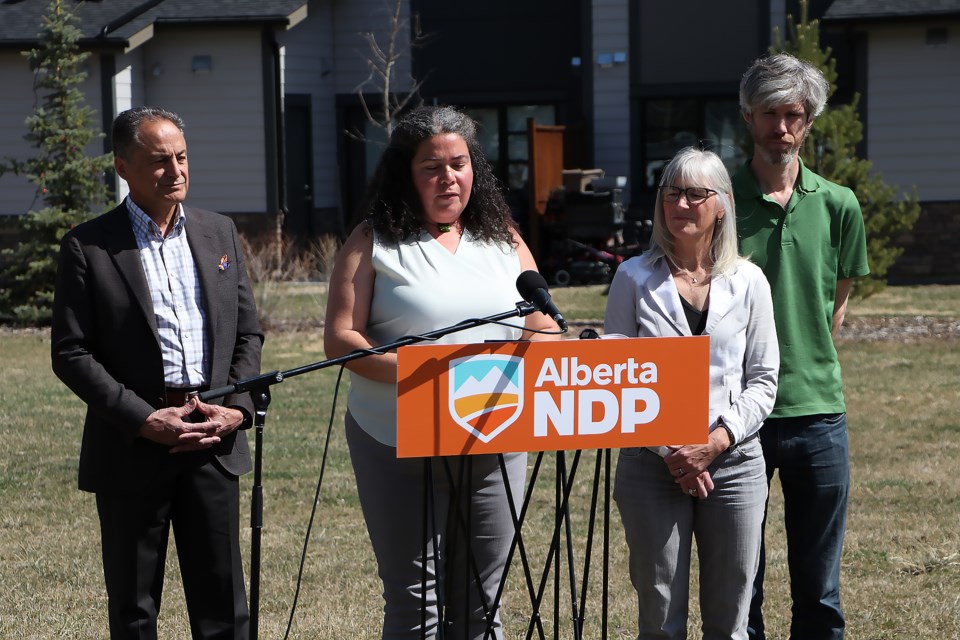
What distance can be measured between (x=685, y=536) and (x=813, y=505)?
2.19ft

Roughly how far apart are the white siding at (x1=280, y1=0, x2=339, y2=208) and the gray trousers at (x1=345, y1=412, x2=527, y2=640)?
17.7m

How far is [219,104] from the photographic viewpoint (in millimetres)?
20656

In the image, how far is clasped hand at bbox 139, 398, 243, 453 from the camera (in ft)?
13.3

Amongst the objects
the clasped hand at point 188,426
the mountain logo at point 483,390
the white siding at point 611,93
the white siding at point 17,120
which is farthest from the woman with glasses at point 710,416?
the white siding at point 17,120

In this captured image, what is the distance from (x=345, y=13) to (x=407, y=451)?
19.8 m

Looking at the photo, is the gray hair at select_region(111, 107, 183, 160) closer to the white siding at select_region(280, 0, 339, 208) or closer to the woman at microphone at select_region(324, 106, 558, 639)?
the woman at microphone at select_region(324, 106, 558, 639)

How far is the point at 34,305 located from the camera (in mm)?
15672

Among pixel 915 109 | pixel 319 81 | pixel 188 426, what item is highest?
pixel 319 81

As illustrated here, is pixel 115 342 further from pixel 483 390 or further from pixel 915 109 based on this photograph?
pixel 915 109

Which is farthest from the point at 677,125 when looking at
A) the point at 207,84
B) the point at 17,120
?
the point at 17,120

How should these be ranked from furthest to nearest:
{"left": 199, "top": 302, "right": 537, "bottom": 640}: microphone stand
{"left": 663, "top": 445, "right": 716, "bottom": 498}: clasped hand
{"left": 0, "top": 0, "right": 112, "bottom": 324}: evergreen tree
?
{"left": 0, "top": 0, "right": 112, "bottom": 324}: evergreen tree < {"left": 663, "top": 445, "right": 716, "bottom": 498}: clasped hand < {"left": 199, "top": 302, "right": 537, "bottom": 640}: microphone stand

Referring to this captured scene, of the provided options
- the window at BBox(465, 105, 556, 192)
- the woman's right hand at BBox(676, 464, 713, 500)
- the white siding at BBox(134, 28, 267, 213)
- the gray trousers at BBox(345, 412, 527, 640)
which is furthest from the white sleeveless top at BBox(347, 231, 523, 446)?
the window at BBox(465, 105, 556, 192)

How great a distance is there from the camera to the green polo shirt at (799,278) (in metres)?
4.25

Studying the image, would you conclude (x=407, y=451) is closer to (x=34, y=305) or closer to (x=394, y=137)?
(x=394, y=137)
